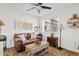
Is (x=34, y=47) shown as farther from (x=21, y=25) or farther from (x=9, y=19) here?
(x=9, y=19)

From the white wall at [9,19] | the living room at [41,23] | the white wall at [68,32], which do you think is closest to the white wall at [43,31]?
the living room at [41,23]

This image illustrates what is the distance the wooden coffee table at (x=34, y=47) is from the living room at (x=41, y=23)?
0.17ft

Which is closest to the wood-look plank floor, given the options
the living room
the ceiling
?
the living room

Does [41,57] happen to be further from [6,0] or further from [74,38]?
[6,0]

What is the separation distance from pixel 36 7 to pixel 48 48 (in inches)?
31.0

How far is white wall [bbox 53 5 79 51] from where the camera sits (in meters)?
2.01

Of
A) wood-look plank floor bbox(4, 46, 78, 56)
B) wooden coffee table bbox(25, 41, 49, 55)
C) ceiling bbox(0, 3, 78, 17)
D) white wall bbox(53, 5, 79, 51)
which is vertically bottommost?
wood-look plank floor bbox(4, 46, 78, 56)

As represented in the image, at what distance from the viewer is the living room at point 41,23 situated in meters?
2.02

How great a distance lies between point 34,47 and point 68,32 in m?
0.68

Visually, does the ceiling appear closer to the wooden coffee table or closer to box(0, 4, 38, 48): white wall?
box(0, 4, 38, 48): white wall

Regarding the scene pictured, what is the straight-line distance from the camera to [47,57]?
213 centimetres

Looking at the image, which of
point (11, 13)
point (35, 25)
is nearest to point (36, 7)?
point (35, 25)

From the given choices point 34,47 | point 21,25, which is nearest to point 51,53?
point 34,47

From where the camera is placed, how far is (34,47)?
2.04 metres
